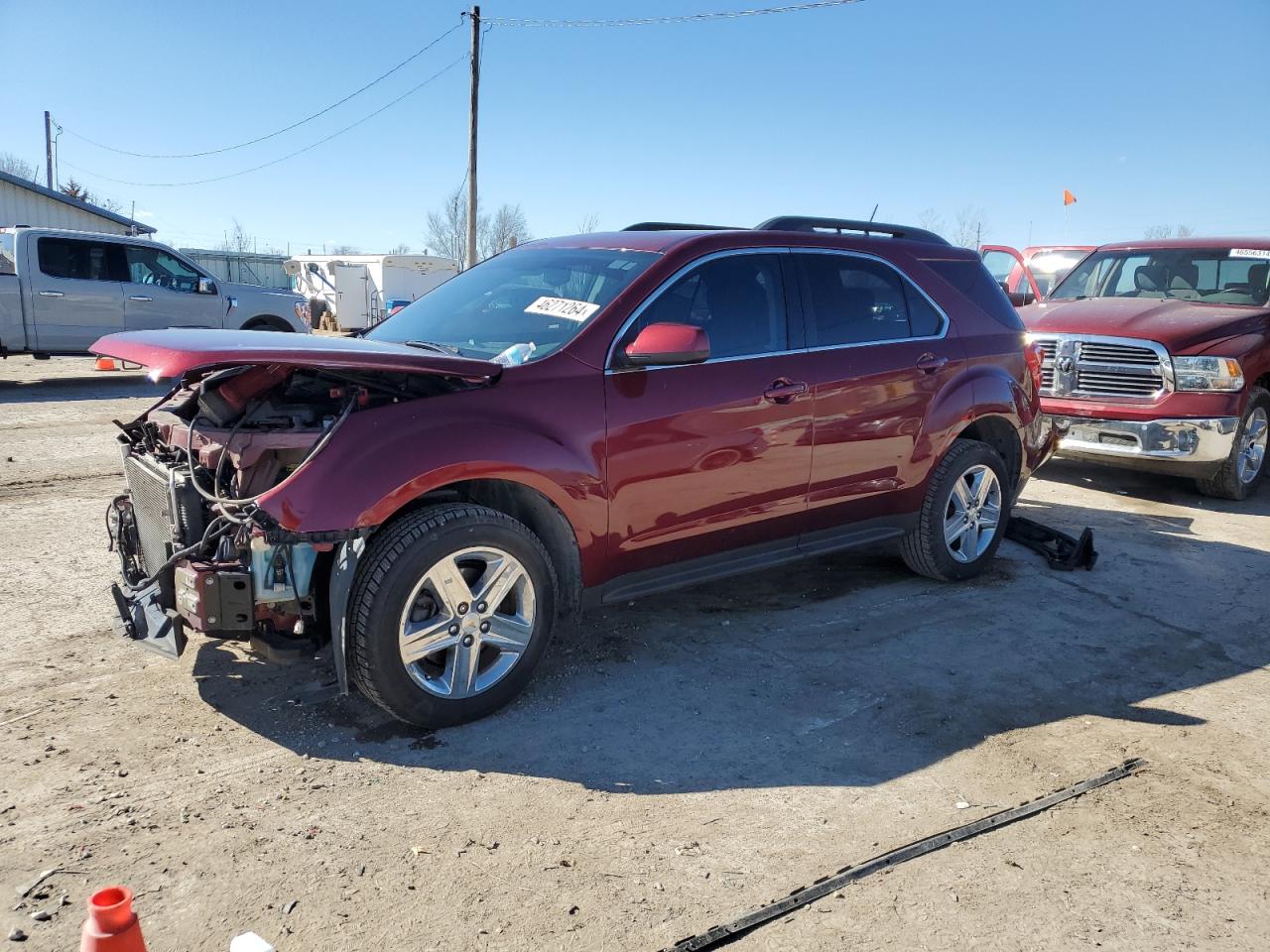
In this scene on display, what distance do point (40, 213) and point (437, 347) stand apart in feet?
95.3

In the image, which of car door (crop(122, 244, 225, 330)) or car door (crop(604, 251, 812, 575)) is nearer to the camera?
car door (crop(604, 251, 812, 575))

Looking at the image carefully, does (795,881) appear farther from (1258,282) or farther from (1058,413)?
(1258,282)

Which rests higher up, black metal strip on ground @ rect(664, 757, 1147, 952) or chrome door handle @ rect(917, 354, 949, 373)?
chrome door handle @ rect(917, 354, 949, 373)

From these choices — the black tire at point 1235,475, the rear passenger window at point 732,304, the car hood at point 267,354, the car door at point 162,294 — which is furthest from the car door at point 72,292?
the black tire at point 1235,475

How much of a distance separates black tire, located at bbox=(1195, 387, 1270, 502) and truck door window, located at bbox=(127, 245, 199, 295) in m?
13.9

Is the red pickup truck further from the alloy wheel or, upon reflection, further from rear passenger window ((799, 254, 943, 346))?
rear passenger window ((799, 254, 943, 346))

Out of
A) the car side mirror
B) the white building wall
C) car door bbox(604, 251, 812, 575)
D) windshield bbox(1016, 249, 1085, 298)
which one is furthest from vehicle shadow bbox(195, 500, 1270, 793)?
the white building wall

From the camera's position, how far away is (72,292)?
13.8 metres

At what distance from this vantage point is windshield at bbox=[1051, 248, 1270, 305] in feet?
28.6

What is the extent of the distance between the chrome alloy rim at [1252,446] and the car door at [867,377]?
449 centimetres

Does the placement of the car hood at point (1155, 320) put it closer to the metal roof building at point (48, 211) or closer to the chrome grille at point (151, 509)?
the chrome grille at point (151, 509)

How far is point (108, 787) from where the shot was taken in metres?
3.13

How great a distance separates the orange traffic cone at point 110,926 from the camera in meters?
1.94

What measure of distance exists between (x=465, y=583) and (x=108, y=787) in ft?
4.35
